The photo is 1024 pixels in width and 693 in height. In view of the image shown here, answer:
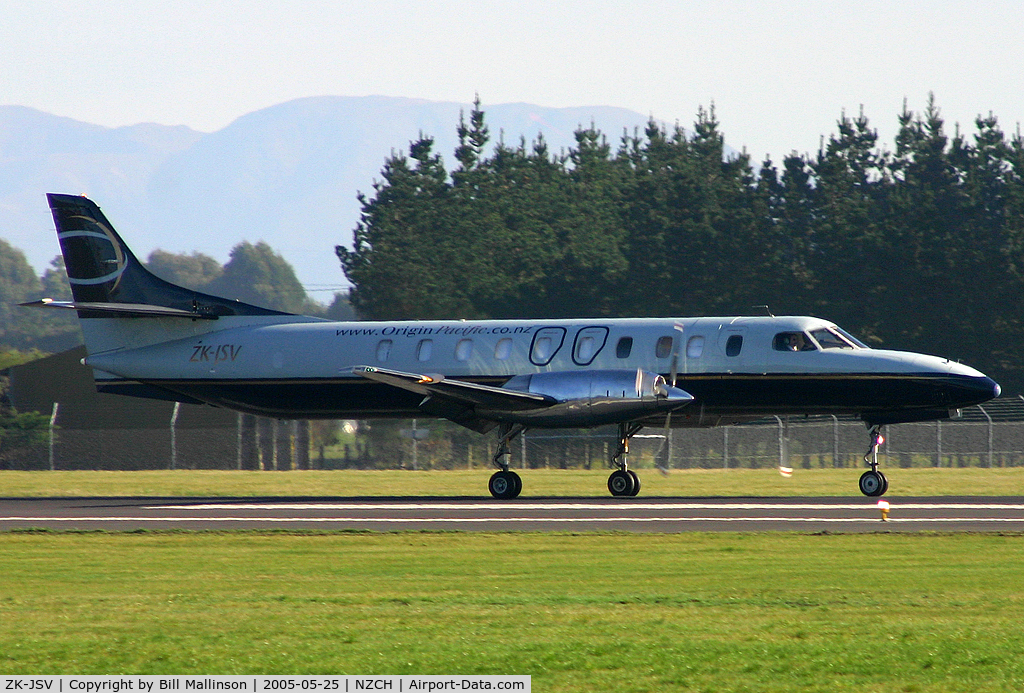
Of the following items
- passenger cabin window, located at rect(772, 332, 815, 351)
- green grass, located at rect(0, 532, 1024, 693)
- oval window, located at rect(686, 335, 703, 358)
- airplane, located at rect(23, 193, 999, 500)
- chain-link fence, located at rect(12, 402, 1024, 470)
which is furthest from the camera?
chain-link fence, located at rect(12, 402, 1024, 470)

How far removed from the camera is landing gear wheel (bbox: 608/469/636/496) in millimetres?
27969

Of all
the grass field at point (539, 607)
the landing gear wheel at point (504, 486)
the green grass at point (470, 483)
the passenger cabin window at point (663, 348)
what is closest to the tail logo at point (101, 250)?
Result: the green grass at point (470, 483)

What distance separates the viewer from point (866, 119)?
76.8 metres

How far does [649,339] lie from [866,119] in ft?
176

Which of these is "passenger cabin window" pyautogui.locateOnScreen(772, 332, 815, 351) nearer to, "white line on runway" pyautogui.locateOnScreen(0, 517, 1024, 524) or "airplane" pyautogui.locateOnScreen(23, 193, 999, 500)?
"airplane" pyautogui.locateOnScreen(23, 193, 999, 500)

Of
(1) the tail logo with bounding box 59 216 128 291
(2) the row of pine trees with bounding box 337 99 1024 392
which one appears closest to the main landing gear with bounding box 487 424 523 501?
(1) the tail logo with bounding box 59 216 128 291

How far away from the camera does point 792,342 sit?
27.6 m

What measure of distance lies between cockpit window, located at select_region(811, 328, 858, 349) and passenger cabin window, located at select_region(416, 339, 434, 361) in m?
8.66

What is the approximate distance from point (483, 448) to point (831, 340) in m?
19.8

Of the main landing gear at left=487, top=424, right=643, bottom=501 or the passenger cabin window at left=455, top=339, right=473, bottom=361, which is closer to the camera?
the main landing gear at left=487, top=424, right=643, bottom=501

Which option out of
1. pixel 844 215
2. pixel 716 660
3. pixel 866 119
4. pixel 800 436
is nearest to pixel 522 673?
pixel 716 660

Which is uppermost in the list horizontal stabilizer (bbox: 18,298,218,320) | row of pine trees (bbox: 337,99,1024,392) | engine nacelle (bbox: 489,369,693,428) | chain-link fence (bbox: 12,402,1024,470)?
row of pine trees (bbox: 337,99,1024,392)

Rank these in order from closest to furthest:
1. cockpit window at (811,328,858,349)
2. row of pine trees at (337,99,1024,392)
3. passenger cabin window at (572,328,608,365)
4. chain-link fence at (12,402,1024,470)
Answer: cockpit window at (811,328,858,349)
passenger cabin window at (572,328,608,365)
chain-link fence at (12,402,1024,470)
row of pine trees at (337,99,1024,392)

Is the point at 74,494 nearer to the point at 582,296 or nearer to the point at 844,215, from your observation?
the point at 582,296
